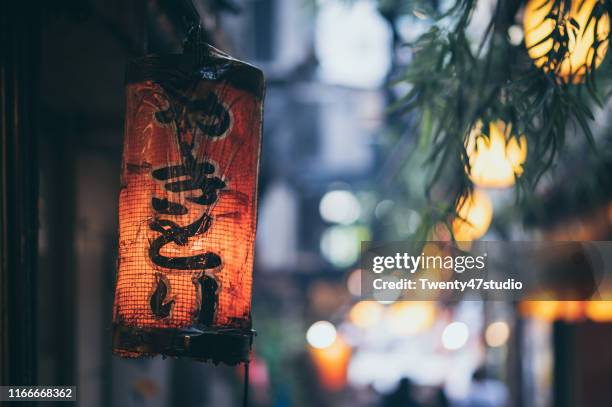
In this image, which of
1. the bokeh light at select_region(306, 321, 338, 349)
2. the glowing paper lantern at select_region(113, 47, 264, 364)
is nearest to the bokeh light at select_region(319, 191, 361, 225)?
the bokeh light at select_region(306, 321, 338, 349)

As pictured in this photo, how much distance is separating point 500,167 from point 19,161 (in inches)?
241

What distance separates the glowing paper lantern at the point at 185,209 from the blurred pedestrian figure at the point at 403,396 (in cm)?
1194

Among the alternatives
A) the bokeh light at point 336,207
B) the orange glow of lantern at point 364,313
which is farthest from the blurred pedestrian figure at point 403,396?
the bokeh light at point 336,207

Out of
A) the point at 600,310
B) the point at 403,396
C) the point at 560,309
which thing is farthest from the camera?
the point at 403,396

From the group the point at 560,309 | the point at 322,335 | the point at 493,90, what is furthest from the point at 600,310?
the point at 322,335

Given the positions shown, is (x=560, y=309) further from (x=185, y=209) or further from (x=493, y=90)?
(x=185, y=209)

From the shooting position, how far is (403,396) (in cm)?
1454

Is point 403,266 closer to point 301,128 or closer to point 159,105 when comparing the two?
point 159,105

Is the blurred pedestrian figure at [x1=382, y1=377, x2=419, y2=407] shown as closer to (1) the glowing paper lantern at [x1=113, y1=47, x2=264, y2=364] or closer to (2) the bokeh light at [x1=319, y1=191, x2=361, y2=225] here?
(1) the glowing paper lantern at [x1=113, y1=47, x2=264, y2=364]

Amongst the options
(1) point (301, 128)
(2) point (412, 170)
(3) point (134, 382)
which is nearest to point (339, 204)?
(1) point (301, 128)

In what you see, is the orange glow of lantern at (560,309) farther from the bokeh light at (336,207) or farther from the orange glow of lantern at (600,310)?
the bokeh light at (336,207)

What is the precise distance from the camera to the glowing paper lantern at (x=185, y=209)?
323 cm

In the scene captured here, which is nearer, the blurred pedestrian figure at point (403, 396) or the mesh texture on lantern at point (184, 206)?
the mesh texture on lantern at point (184, 206)

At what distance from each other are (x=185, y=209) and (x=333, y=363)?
528 inches
